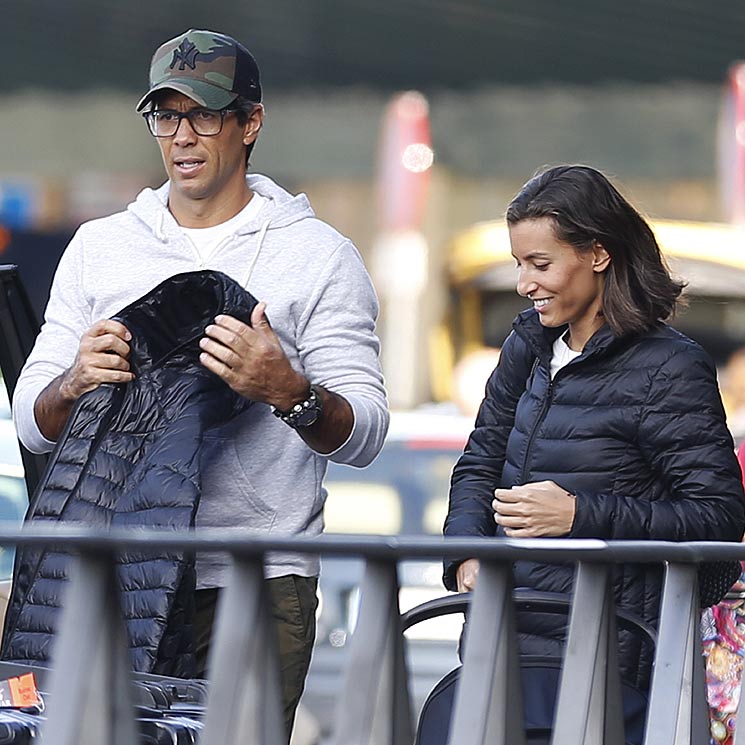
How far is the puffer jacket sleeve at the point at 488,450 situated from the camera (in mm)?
3275

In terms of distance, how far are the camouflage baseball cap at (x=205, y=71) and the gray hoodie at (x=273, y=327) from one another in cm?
23

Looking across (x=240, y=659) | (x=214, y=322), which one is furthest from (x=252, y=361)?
(x=240, y=659)

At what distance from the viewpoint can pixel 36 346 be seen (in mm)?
3434

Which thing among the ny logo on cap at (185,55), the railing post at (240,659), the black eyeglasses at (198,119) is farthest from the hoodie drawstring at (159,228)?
the railing post at (240,659)

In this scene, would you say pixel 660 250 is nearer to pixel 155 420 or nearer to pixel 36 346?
pixel 155 420

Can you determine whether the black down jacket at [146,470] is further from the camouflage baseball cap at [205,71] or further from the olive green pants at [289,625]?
the camouflage baseball cap at [205,71]

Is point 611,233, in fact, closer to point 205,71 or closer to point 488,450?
point 488,450

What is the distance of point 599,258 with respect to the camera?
3225 mm

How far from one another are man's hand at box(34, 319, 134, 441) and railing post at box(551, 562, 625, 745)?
→ 1.10 meters

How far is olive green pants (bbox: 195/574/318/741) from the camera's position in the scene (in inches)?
127

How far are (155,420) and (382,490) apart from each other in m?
4.15

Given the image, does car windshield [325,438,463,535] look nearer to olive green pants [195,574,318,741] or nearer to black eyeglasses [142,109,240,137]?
olive green pants [195,574,318,741]

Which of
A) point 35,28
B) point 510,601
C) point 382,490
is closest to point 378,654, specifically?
point 510,601

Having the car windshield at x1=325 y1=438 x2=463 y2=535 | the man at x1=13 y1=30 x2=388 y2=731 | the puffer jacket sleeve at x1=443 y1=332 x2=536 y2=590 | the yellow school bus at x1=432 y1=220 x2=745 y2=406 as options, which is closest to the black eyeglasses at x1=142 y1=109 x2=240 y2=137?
the man at x1=13 y1=30 x2=388 y2=731
